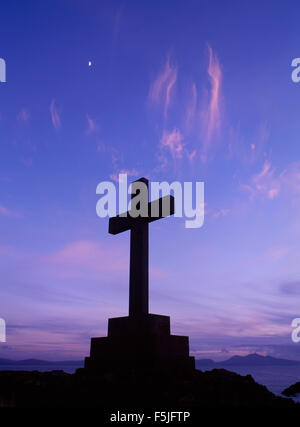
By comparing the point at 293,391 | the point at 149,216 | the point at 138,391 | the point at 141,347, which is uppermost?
the point at 149,216

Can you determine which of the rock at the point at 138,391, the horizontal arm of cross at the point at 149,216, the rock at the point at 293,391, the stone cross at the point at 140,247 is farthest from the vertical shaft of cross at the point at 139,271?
the rock at the point at 293,391

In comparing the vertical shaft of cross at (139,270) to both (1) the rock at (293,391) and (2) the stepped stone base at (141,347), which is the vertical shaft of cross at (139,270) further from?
(1) the rock at (293,391)

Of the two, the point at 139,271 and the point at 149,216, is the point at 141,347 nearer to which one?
the point at 139,271

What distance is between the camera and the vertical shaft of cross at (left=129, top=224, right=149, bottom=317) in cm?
910

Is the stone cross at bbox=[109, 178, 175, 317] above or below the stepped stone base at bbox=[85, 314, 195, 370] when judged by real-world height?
above

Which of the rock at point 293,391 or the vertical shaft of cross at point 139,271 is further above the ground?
the vertical shaft of cross at point 139,271

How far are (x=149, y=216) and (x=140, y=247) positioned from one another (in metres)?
0.85

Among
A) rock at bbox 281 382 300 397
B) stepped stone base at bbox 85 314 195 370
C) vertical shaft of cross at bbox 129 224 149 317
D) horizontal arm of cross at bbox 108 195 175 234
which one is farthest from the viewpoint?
rock at bbox 281 382 300 397

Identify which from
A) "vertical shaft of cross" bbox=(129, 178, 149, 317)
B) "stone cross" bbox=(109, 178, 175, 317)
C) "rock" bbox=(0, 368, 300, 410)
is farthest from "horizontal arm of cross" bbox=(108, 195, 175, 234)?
"rock" bbox=(0, 368, 300, 410)

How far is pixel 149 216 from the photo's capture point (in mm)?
9711

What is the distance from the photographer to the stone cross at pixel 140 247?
9148 mm

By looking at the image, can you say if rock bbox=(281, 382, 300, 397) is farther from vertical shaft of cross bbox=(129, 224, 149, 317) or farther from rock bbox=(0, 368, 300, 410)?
vertical shaft of cross bbox=(129, 224, 149, 317)

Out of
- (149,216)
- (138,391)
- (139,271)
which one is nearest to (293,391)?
(139,271)
